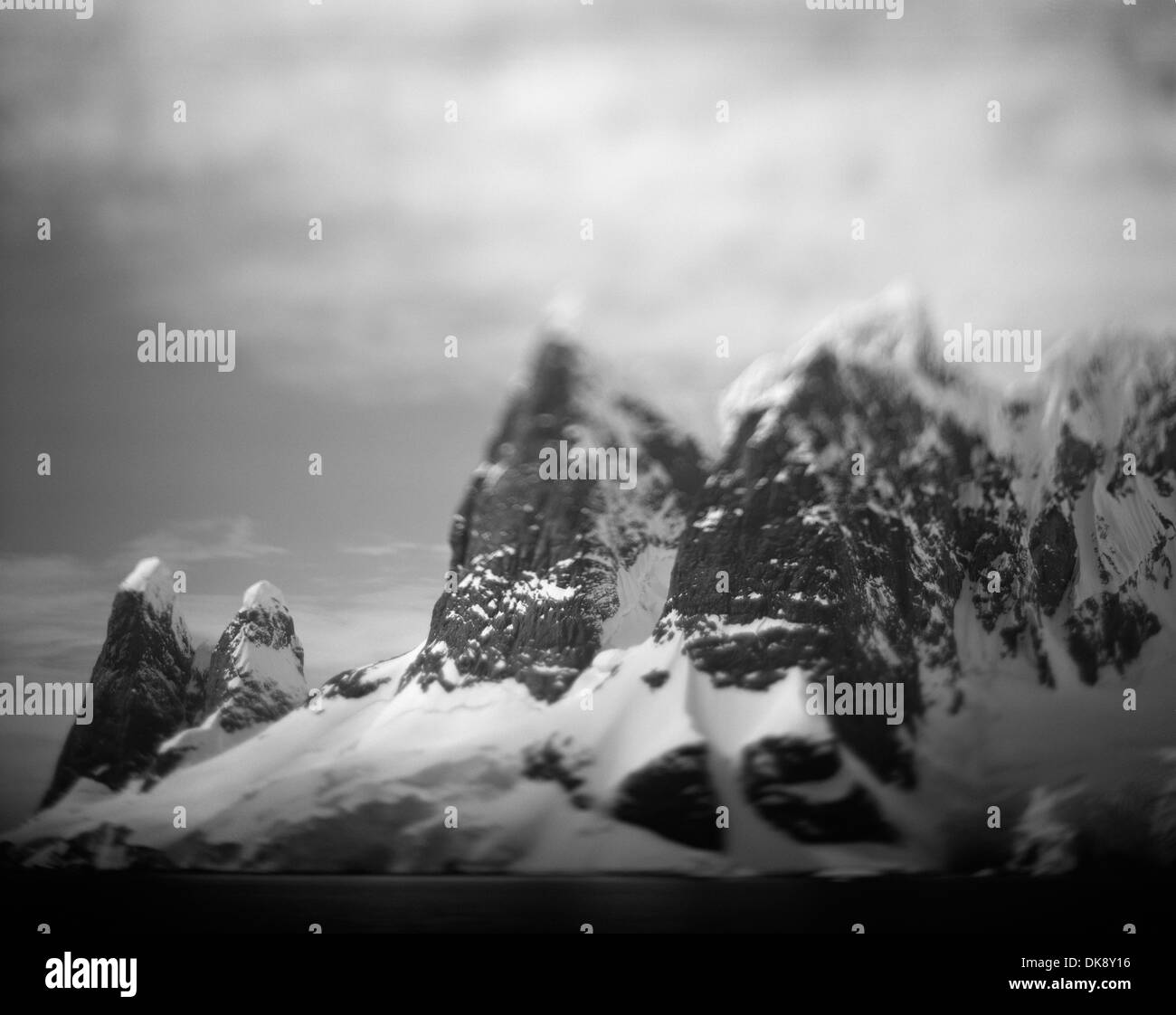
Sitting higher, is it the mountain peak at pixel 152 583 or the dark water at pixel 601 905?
the mountain peak at pixel 152 583

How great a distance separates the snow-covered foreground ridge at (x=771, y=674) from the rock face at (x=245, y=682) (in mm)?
139

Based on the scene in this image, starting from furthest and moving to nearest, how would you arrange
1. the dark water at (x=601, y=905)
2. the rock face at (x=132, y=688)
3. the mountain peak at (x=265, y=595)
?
the rock face at (x=132, y=688), the mountain peak at (x=265, y=595), the dark water at (x=601, y=905)

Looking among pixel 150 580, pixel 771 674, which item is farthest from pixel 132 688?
pixel 771 674

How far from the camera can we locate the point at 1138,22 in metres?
18.0

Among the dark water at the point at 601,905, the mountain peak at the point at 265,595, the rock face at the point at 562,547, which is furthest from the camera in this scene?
the rock face at the point at 562,547

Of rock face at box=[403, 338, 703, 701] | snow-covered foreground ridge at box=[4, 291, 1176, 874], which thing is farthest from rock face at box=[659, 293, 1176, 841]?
rock face at box=[403, 338, 703, 701]

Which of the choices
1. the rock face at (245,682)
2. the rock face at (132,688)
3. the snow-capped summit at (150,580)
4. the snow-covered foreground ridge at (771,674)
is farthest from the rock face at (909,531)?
the rock face at (132,688)

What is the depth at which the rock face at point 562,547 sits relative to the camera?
29188mm

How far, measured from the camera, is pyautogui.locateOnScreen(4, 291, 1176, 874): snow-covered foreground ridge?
22.5 meters

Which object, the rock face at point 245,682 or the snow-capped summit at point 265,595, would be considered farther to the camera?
the rock face at point 245,682

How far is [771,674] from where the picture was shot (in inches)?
1292

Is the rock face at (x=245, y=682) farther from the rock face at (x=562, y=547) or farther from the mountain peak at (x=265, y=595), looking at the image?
the rock face at (x=562, y=547)

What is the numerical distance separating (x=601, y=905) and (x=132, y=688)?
11.0 meters
